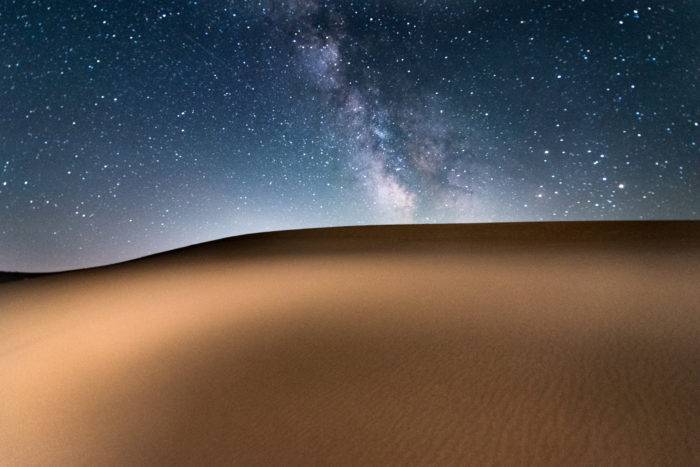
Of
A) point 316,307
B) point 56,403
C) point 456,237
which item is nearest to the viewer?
point 56,403

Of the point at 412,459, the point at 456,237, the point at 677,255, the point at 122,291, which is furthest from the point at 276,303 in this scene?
the point at 456,237

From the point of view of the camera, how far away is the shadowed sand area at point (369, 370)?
4793 millimetres

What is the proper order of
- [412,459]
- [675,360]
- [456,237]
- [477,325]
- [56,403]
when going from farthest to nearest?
[456,237], [477,325], [56,403], [675,360], [412,459]

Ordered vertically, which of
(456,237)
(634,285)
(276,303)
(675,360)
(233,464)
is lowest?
(233,464)

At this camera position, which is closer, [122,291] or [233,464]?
[233,464]

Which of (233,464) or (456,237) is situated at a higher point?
(456,237)

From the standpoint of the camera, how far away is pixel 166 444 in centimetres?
522

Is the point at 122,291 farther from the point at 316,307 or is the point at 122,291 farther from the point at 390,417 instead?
the point at 390,417

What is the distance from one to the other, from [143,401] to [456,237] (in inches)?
720

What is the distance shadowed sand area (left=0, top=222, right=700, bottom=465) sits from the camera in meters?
4.79

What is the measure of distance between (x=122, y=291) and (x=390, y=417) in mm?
11300

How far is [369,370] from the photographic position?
6625 mm

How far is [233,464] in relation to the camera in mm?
4719

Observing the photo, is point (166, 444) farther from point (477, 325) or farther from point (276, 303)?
point (276, 303)
